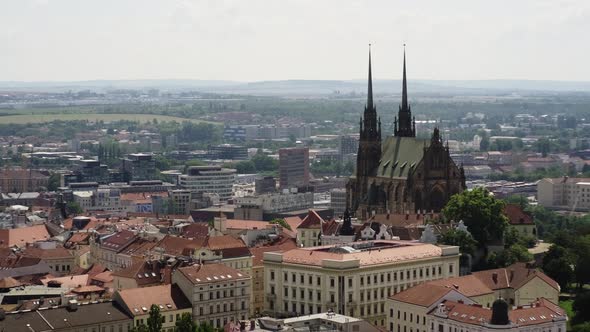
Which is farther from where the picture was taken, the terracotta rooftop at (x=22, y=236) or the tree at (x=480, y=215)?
the terracotta rooftop at (x=22, y=236)

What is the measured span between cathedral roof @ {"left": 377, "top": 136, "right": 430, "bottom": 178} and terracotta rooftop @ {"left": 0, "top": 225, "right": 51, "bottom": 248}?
1397 inches

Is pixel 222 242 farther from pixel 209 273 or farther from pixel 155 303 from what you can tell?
pixel 155 303

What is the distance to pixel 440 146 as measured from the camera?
148875 mm

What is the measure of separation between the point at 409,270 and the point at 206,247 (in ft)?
53.0

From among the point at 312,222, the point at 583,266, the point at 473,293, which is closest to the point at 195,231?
the point at 312,222

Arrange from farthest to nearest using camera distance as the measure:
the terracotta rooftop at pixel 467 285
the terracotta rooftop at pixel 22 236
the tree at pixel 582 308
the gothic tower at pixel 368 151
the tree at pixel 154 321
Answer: the gothic tower at pixel 368 151 → the terracotta rooftop at pixel 22 236 → the tree at pixel 582 308 → the terracotta rooftop at pixel 467 285 → the tree at pixel 154 321

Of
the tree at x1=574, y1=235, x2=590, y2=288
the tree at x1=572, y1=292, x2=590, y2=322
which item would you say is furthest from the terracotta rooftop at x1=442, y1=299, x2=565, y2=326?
the tree at x1=574, y1=235, x2=590, y2=288

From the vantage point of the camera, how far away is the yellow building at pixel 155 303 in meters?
97.2

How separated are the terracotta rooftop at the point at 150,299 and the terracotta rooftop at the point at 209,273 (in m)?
1.37

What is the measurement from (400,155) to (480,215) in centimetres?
2450

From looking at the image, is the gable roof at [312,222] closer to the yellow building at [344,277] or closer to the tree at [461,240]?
the tree at [461,240]

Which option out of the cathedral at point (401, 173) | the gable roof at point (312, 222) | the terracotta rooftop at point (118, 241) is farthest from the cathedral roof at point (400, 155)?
the terracotta rooftop at point (118, 241)

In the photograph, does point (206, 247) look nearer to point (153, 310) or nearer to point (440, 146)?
point (153, 310)

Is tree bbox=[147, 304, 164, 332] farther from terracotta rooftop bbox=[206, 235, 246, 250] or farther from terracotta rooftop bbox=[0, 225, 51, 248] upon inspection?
terracotta rooftop bbox=[0, 225, 51, 248]
